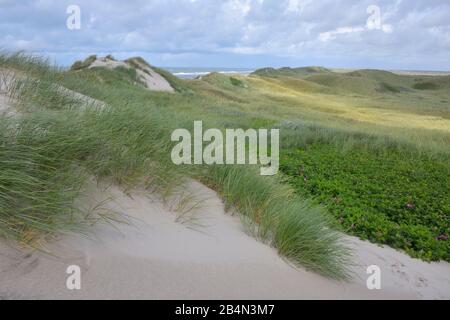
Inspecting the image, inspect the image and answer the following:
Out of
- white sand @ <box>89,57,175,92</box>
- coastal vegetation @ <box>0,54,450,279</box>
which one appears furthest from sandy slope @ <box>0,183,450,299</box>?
white sand @ <box>89,57,175,92</box>

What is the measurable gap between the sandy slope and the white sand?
24310 mm

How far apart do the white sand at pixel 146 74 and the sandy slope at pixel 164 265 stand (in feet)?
79.8

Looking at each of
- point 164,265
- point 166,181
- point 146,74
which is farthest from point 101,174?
point 146,74

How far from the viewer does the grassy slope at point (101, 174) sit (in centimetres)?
277

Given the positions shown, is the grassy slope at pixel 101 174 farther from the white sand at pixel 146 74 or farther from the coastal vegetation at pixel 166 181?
the white sand at pixel 146 74

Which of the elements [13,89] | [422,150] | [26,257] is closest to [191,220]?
[26,257]

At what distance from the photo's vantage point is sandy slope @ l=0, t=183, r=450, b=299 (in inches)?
98.0

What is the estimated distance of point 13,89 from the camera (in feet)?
16.7

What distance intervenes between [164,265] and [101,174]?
4.17ft

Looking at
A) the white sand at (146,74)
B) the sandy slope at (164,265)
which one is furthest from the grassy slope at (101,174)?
the white sand at (146,74)

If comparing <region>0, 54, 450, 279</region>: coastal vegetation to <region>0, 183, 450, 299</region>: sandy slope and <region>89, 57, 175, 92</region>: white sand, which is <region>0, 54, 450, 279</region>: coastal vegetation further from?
<region>89, 57, 175, 92</region>: white sand

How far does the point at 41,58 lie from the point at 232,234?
7.28 meters
